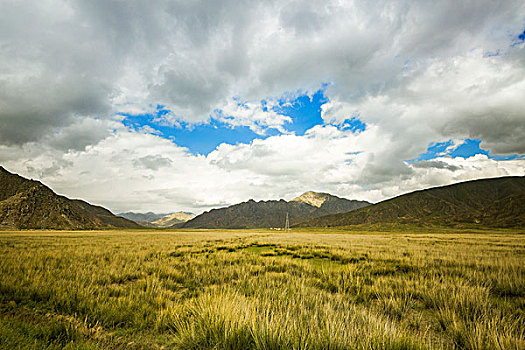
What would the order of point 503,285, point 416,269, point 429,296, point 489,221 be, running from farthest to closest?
point 489,221 → point 416,269 → point 503,285 → point 429,296

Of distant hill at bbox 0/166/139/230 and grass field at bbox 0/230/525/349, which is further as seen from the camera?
distant hill at bbox 0/166/139/230

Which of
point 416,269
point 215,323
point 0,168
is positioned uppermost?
point 0,168

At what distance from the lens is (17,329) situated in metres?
2.73

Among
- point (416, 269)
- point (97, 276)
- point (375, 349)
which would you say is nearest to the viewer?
point (375, 349)

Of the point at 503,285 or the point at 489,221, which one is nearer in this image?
the point at 503,285

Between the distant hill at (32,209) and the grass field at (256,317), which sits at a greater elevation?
the distant hill at (32,209)

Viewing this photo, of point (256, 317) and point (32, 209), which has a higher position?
point (32, 209)

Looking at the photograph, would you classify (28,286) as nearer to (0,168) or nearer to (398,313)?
(398,313)

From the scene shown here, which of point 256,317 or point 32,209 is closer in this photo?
point 256,317

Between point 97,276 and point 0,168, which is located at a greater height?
point 0,168

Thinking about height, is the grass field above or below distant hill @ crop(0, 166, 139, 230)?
below

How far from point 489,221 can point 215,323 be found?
709 ft

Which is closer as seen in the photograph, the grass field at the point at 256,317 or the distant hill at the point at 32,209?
the grass field at the point at 256,317

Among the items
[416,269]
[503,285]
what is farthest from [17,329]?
[416,269]
